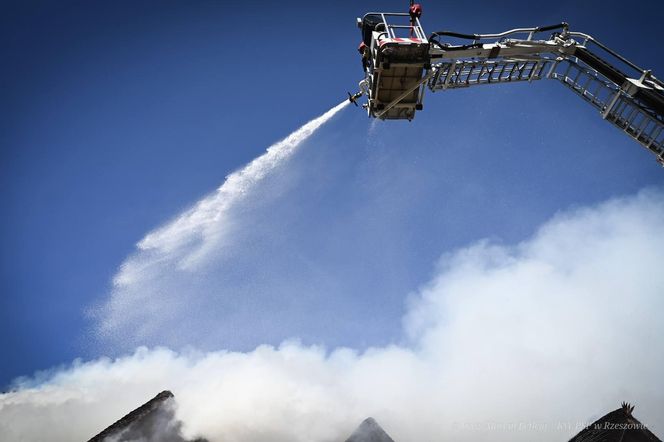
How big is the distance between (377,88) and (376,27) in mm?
1789

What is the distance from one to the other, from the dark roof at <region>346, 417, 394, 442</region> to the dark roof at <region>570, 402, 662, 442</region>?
10.3 metres

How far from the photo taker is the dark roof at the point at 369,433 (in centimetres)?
1938

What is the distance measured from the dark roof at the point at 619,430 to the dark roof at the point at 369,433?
10.3 meters

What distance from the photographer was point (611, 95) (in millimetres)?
10727

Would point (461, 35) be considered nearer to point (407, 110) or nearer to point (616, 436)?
point (407, 110)

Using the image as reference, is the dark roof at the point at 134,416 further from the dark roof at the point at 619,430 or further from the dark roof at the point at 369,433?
the dark roof at the point at 619,430

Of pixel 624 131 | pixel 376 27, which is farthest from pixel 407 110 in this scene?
pixel 624 131

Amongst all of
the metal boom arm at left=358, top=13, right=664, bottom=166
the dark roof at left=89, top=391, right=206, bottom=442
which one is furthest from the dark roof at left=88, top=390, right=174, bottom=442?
the metal boom arm at left=358, top=13, right=664, bottom=166

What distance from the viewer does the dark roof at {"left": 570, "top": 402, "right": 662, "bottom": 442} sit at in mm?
16750

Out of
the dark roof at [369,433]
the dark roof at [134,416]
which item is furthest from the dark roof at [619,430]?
the dark roof at [134,416]

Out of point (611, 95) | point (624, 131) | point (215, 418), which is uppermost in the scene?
point (611, 95)

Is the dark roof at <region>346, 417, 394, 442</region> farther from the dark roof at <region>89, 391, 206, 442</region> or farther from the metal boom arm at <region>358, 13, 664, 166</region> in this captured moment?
the metal boom arm at <region>358, 13, 664, 166</region>

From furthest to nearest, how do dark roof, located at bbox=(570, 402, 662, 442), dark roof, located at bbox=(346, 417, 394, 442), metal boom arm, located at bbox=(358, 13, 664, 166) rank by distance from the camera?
1. dark roof, located at bbox=(346, 417, 394, 442)
2. dark roof, located at bbox=(570, 402, 662, 442)
3. metal boom arm, located at bbox=(358, 13, 664, 166)

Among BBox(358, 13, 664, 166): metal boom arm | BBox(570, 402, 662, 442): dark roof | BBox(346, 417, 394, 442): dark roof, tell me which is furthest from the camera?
BBox(346, 417, 394, 442): dark roof
